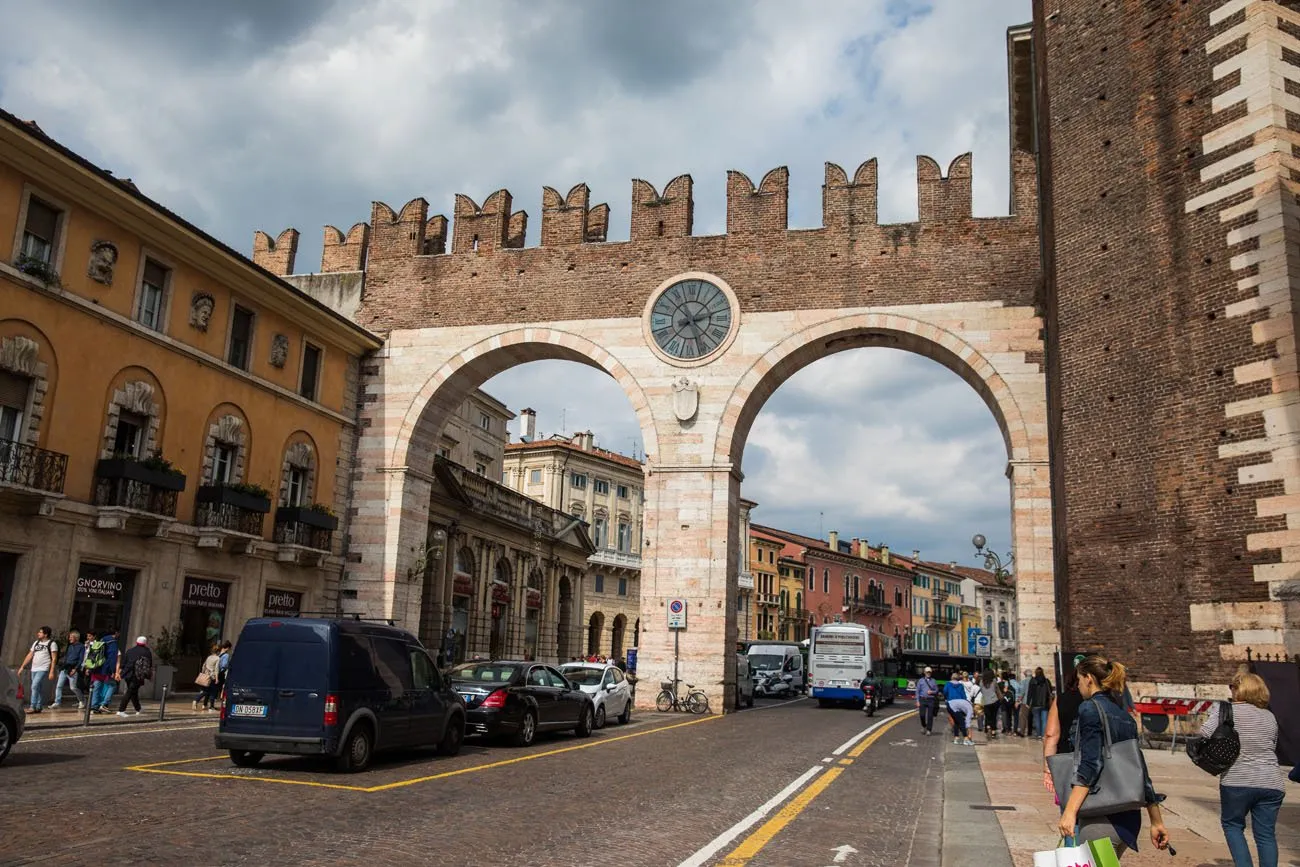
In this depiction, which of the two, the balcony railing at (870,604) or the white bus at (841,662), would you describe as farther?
the balcony railing at (870,604)

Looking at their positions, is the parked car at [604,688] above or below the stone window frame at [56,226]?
below

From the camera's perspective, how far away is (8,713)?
9.61 meters

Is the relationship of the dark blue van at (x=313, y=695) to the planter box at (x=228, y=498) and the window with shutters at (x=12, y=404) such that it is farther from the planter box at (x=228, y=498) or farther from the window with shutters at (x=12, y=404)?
the planter box at (x=228, y=498)

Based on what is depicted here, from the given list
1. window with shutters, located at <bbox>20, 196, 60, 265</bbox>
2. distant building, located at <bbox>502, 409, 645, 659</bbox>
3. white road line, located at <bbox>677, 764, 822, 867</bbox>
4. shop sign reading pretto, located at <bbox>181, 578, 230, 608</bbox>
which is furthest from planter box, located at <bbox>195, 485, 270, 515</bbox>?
distant building, located at <bbox>502, 409, 645, 659</bbox>

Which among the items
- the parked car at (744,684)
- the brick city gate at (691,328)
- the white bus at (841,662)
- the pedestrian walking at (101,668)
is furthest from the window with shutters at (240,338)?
the white bus at (841,662)

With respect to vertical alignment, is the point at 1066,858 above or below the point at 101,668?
above

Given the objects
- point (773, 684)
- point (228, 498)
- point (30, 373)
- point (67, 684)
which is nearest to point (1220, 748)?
point (30, 373)

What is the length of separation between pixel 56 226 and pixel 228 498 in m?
6.26

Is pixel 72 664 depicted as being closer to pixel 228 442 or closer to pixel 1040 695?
pixel 228 442

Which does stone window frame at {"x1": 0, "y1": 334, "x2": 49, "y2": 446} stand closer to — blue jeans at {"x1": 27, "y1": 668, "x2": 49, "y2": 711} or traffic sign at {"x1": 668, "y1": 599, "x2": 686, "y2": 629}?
blue jeans at {"x1": 27, "y1": 668, "x2": 49, "y2": 711}

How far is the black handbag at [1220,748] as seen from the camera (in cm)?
582

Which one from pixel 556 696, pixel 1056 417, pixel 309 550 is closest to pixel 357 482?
pixel 309 550

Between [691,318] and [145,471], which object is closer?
[145,471]

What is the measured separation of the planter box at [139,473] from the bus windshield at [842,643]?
22.0 m
